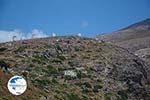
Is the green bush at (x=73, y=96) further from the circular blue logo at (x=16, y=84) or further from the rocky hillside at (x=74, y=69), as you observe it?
the circular blue logo at (x=16, y=84)

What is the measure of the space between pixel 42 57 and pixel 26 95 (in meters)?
13.1

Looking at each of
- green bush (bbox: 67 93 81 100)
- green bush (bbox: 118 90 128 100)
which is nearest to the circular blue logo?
green bush (bbox: 67 93 81 100)

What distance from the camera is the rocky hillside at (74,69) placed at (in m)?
40.7

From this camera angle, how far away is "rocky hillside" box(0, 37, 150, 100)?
40.7 meters

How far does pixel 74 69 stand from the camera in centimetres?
4688

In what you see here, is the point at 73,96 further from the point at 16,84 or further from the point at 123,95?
the point at 16,84

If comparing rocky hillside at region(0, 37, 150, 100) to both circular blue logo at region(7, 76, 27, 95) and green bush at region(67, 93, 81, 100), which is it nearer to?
green bush at region(67, 93, 81, 100)

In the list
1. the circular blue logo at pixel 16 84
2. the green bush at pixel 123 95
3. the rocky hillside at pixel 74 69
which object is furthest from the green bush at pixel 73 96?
the circular blue logo at pixel 16 84

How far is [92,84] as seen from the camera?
A: 4491 centimetres

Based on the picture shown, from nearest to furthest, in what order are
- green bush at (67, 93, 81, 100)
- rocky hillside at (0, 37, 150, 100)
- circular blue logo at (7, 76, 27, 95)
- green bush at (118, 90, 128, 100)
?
circular blue logo at (7, 76, 27, 95) → green bush at (67, 93, 81, 100) → rocky hillside at (0, 37, 150, 100) → green bush at (118, 90, 128, 100)

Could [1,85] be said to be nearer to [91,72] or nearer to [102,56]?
[91,72]

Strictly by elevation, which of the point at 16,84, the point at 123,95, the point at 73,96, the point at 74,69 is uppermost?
the point at 16,84

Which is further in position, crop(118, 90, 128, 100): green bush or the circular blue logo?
crop(118, 90, 128, 100): green bush

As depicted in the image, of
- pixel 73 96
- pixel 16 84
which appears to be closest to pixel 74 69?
pixel 73 96
